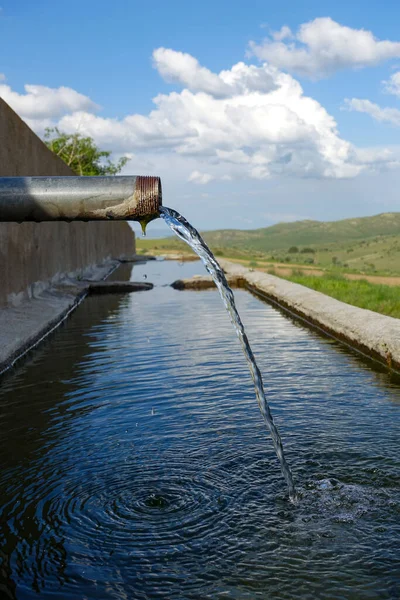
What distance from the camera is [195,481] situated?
176 inches

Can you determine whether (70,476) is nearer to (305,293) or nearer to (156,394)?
(156,394)

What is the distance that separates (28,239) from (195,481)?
993cm

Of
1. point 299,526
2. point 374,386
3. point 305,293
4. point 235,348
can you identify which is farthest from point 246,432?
point 305,293

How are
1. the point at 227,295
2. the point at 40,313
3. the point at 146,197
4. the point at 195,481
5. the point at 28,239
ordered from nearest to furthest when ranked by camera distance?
the point at 146,197 < the point at 195,481 < the point at 227,295 < the point at 40,313 < the point at 28,239

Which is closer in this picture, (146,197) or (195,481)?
(146,197)

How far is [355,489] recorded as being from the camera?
169 inches

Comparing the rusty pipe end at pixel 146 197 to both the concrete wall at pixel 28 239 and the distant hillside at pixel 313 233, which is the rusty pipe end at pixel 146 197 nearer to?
the concrete wall at pixel 28 239

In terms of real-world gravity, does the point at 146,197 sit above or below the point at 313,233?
below

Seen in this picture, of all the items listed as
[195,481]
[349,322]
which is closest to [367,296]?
[349,322]

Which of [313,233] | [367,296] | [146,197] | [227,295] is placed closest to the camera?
[146,197]

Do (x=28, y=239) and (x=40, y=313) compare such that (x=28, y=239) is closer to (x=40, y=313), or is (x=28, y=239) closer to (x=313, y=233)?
(x=40, y=313)

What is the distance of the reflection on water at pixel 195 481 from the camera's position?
131 inches

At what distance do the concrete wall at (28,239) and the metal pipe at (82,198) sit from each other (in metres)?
7.25

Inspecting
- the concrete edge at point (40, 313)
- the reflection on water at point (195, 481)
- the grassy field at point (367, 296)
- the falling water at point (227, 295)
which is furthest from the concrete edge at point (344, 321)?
the concrete edge at point (40, 313)
